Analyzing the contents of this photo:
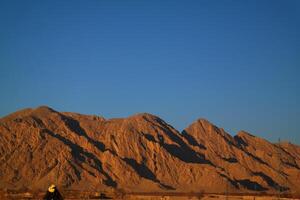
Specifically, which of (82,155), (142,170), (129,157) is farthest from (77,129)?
(142,170)

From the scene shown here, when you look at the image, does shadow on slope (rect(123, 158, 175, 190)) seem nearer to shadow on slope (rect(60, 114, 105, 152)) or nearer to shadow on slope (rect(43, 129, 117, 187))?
shadow on slope (rect(43, 129, 117, 187))

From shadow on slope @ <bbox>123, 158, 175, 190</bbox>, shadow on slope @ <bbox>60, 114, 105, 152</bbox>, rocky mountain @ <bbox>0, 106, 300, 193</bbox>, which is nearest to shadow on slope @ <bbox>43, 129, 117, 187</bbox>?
rocky mountain @ <bbox>0, 106, 300, 193</bbox>

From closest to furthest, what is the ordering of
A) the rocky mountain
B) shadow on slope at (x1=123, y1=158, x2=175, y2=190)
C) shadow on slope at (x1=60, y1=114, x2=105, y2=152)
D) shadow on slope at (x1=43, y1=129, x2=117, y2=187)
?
the rocky mountain, shadow on slope at (x1=43, y1=129, x2=117, y2=187), shadow on slope at (x1=123, y1=158, x2=175, y2=190), shadow on slope at (x1=60, y1=114, x2=105, y2=152)

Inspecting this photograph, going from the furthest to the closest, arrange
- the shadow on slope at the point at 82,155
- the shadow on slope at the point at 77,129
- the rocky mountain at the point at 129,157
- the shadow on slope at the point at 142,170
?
the shadow on slope at the point at 77,129 < the shadow on slope at the point at 142,170 < the shadow on slope at the point at 82,155 < the rocky mountain at the point at 129,157

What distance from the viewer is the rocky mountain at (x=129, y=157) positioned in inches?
4678

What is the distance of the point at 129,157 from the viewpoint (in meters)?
131

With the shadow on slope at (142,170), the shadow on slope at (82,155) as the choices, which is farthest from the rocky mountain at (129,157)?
the shadow on slope at (142,170)

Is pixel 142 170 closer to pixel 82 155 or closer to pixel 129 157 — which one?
pixel 129 157

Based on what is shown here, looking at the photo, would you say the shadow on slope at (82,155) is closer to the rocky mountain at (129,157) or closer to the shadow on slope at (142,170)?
the rocky mountain at (129,157)

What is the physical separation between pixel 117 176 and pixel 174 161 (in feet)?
50.4

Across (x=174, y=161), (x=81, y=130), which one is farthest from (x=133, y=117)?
(x=174, y=161)

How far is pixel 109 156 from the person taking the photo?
12738 cm

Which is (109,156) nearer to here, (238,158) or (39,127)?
(39,127)

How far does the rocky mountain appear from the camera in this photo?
4678 inches
